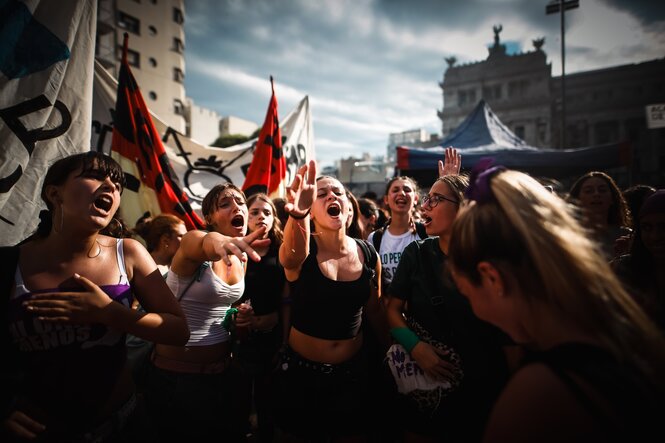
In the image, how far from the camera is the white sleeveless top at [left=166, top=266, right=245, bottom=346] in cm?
223

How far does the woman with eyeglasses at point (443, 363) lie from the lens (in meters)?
1.97

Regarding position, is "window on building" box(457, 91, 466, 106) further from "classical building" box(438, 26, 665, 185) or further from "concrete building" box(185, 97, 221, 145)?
"concrete building" box(185, 97, 221, 145)

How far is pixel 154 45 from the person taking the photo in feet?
110

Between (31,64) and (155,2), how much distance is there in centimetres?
4125

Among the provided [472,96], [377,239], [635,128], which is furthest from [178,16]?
[635,128]

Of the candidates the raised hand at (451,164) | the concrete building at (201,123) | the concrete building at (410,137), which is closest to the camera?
the raised hand at (451,164)

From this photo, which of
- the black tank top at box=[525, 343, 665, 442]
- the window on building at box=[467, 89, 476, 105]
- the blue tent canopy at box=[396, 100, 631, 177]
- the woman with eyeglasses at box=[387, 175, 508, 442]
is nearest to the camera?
the black tank top at box=[525, 343, 665, 442]

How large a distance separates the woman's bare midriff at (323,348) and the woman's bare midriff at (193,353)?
568mm

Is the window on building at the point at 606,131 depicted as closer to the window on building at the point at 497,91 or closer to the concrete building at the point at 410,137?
the window on building at the point at 497,91

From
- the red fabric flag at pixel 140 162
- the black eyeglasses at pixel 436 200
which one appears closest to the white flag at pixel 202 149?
the red fabric flag at pixel 140 162

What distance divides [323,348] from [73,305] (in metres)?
1.46

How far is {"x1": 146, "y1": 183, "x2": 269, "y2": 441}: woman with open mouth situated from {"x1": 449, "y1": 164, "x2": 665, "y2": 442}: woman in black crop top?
1.40 m

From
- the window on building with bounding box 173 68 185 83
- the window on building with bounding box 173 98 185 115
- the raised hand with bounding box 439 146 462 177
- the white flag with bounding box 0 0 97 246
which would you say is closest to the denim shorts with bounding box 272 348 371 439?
the raised hand with bounding box 439 146 462 177

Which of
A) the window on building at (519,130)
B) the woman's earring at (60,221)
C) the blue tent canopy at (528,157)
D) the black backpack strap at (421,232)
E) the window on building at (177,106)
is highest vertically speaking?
the window on building at (177,106)
